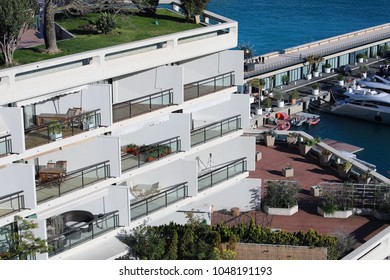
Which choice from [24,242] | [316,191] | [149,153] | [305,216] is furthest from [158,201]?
[316,191]

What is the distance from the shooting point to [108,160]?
2608cm

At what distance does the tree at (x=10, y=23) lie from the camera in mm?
25059

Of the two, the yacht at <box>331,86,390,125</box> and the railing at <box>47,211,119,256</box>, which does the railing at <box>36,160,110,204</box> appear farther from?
the yacht at <box>331,86,390,125</box>

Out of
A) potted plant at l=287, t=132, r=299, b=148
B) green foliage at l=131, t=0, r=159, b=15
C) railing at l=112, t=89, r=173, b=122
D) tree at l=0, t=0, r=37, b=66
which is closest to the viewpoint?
tree at l=0, t=0, r=37, b=66

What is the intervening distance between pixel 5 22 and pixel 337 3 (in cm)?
12658

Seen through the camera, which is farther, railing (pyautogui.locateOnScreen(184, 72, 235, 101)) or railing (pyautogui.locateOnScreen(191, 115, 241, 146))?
railing (pyautogui.locateOnScreen(191, 115, 241, 146))

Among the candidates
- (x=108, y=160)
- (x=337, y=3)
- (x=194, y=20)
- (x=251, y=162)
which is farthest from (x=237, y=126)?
(x=337, y=3)

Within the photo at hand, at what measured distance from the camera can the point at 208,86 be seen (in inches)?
1177

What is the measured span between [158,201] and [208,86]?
4.54 meters

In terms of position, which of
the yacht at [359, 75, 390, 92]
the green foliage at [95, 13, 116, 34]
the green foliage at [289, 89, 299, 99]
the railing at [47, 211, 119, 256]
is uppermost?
the green foliage at [95, 13, 116, 34]

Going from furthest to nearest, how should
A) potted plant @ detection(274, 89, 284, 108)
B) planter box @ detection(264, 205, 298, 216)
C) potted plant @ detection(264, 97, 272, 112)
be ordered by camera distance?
potted plant @ detection(274, 89, 284, 108)
potted plant @ detection(264, 97, 272, 112)
planter box @ detection(264, 205, 298, 216)

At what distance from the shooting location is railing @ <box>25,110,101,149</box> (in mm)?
24531

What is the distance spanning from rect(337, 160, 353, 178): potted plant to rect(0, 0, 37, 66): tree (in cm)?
1582

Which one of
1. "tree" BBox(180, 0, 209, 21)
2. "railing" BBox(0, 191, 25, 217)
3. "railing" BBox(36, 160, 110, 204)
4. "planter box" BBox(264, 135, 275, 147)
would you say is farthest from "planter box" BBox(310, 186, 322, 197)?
"railing" BBox(0, 191, 25, 217)
